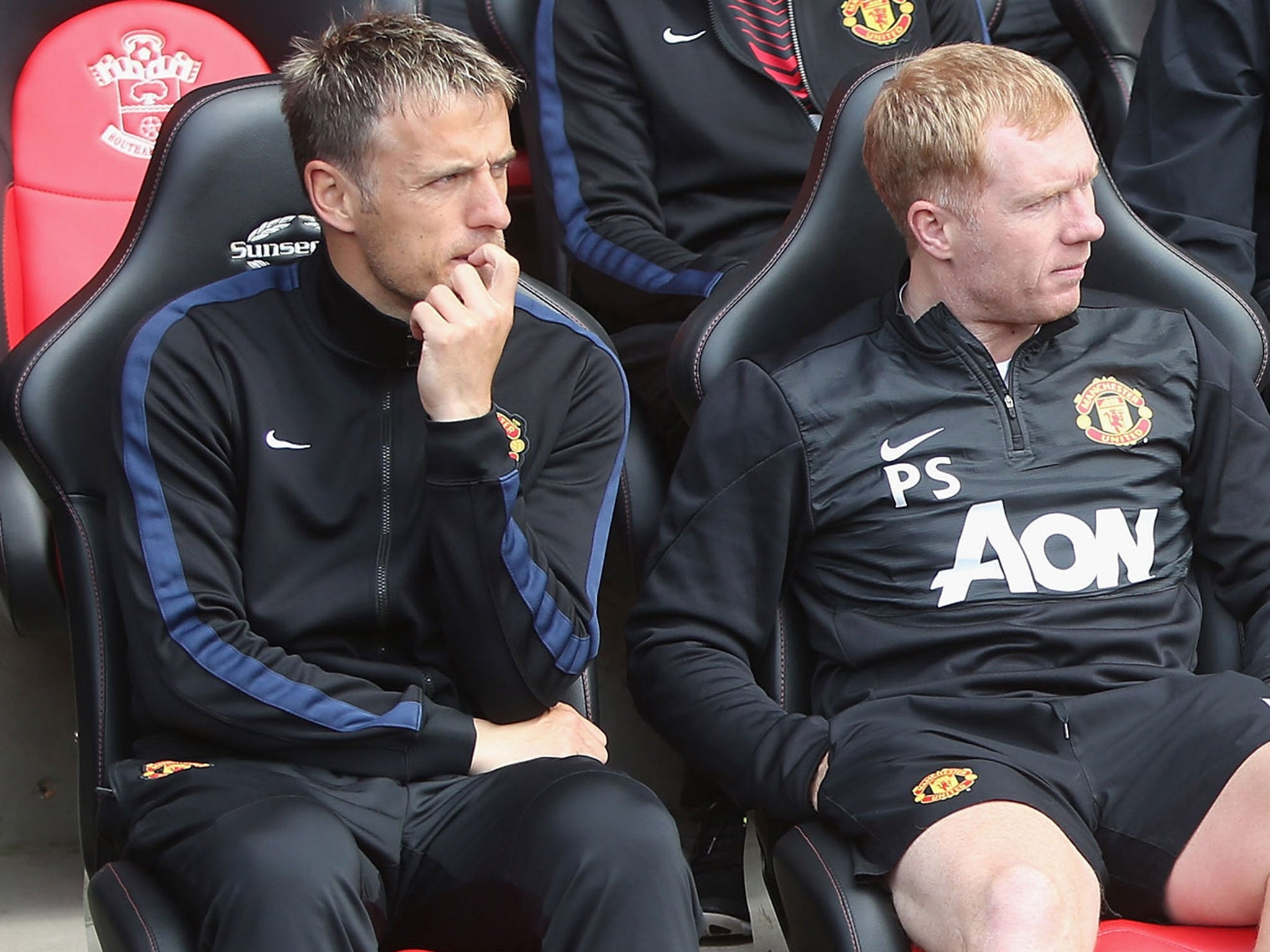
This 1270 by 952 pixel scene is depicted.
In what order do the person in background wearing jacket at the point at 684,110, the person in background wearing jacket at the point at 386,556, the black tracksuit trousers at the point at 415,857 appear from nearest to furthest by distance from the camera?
the black tracksuit trousers at the point at 415,857 → the person in background wearing jacket at the point at 386,556 → the person in background wearing jacket at the point at 684,110

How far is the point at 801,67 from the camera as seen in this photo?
2771 mm

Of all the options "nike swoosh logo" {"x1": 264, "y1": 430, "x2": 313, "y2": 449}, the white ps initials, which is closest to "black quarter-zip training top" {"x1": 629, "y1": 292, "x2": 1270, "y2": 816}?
the white ps initials

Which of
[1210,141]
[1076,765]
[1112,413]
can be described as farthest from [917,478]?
[1210,141]

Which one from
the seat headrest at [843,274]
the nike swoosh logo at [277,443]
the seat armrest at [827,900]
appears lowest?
the seat armrest at [827,900]

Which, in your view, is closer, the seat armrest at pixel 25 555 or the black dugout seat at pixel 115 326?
the black dugout seat at pixel 115 326

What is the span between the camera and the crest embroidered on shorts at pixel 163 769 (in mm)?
1807

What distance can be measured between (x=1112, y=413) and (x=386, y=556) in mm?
842

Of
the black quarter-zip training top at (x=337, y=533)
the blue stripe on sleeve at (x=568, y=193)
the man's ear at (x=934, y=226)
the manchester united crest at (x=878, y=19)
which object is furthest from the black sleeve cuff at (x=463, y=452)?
the manchester united crest at (x=878, y=19)

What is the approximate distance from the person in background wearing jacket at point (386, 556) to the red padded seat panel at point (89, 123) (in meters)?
0.58

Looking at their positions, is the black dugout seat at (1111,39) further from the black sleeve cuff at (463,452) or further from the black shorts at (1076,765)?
the black sleeve cuff at (463,452)

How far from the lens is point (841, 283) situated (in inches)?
89.0

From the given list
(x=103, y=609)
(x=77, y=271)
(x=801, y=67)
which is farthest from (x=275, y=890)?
(x=801, y=67)

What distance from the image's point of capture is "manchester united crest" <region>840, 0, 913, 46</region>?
281 cm

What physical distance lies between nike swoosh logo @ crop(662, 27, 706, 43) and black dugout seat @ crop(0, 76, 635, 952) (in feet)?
2.68
